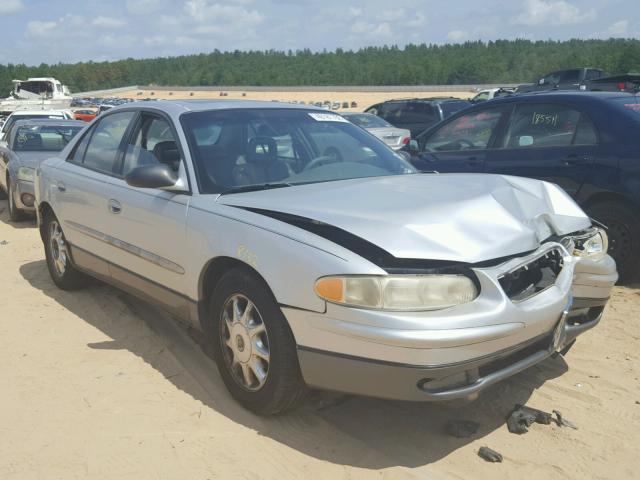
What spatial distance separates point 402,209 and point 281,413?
1.24 metres

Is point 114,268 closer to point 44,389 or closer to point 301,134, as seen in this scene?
point 44,389

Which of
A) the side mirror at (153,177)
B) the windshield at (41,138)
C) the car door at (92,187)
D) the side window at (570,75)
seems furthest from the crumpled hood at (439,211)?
the side window at (570,75)

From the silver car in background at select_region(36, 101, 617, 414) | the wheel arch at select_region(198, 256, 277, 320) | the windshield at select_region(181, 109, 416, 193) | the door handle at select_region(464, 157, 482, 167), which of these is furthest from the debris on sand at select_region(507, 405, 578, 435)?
the door handle at select_region(464, 157, 482, 167)

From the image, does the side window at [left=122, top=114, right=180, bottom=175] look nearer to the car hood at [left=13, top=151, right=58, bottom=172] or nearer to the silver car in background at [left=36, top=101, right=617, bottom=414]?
the silver car in background at [left=36, top=101, right=617, bottom=414]

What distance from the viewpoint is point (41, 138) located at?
34.4 ft

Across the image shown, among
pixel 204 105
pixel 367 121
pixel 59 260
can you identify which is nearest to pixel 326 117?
pixel 204 105

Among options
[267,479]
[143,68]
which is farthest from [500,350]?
[143,68]

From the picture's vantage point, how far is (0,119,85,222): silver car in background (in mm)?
9430

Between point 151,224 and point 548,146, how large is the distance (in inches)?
150

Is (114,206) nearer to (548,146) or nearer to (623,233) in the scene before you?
(548,146)

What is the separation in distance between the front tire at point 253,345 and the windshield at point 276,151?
0.66 m

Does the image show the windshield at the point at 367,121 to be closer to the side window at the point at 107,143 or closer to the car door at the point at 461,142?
the car door at the point at 461,142

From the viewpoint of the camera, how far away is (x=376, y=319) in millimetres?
2803

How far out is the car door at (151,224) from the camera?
3891 mm
